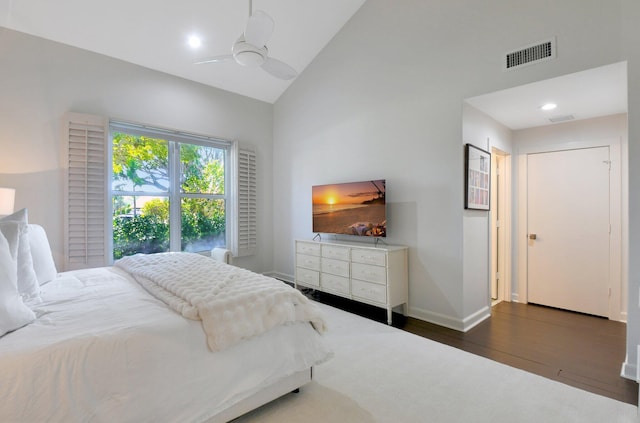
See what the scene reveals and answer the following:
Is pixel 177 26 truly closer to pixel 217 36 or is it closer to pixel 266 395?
pixel 217 36

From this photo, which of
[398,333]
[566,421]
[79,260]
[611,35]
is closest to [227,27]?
[79,260]

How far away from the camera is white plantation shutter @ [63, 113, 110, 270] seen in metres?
3.38

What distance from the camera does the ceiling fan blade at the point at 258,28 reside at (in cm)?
216

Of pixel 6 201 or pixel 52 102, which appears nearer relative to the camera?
pixel 6 201

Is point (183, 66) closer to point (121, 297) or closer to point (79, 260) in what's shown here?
point (79, 260)

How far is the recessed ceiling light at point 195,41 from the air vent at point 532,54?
3.47 m

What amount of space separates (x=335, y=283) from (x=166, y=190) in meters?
2.66

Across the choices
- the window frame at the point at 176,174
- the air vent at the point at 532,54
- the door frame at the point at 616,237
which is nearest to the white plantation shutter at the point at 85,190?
the window frame at the point at 176,174

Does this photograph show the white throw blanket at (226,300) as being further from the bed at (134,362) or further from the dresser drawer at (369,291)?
the dresser drawer at (369,291)

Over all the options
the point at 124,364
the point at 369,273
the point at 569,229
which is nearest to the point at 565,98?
the point at 569,229

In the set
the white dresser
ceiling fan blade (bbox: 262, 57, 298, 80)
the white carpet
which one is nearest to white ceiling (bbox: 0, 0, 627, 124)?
ceiling fan blade (bbox: 262, 57, 298, 80)

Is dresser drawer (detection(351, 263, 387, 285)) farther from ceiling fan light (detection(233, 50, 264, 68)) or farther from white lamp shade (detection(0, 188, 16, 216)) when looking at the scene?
white lamp shade (detection(0, 188, 16, 216))

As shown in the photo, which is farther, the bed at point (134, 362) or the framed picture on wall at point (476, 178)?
the framed picture on wall at point (476, 178)

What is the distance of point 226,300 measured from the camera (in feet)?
5.53
